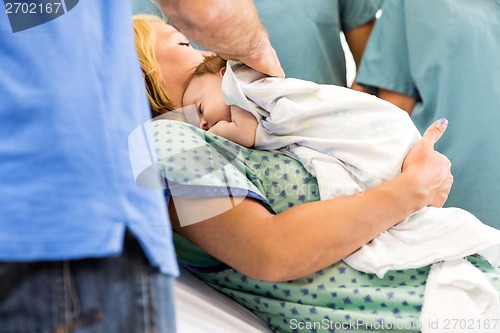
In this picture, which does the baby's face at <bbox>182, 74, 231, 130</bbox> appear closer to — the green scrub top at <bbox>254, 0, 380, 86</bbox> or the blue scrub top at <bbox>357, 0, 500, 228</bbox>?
the green scrub top at <bbox>254, 0, 380, 86</bbox>

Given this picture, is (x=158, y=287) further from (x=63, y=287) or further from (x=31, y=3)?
(x=31, y=3)

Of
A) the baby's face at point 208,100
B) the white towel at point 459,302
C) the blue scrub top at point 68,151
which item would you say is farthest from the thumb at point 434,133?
the blue scrub top at point 68,151

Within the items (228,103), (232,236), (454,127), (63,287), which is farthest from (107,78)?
(454,127)

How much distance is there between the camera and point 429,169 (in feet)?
Result: 3.42

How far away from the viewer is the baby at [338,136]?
3.24 ft

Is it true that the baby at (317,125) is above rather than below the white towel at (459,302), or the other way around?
above

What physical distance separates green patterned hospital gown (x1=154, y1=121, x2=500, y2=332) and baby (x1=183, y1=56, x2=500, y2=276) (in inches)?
1.4

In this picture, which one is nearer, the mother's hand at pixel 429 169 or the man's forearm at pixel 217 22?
the man's forearm at pixel 217 22

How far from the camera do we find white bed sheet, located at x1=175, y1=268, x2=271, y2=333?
2.85ft

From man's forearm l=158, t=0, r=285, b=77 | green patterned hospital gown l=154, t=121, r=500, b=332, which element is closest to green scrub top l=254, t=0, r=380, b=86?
green patterned hospital gown l=154, t=121, r=500, b=332

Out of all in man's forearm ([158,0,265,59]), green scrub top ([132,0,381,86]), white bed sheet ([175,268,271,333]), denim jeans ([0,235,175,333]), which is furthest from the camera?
green scrub top ([132,0,381,86])

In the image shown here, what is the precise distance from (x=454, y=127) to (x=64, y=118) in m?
1.09

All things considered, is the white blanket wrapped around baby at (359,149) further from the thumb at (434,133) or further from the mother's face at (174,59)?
the mother's face at (174,59)

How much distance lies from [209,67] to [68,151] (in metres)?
0.65
